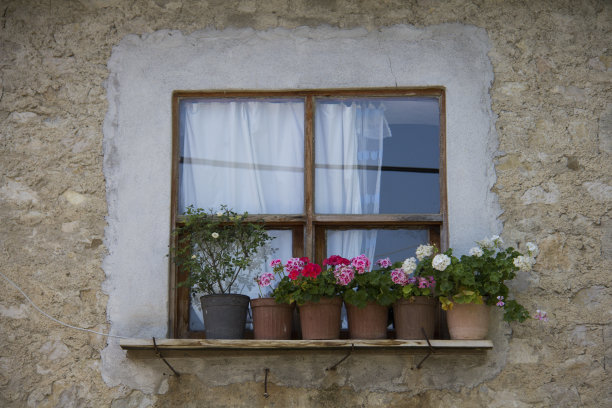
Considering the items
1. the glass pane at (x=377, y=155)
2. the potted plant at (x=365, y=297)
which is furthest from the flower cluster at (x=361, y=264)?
the glass pane at (x=377, y=155)

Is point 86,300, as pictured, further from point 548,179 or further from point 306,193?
point 548,179

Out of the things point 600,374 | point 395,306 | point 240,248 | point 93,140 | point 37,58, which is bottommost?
point 600,374

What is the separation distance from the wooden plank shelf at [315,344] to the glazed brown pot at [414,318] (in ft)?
0.25

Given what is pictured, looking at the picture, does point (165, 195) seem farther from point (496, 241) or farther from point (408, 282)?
point (496, 241)

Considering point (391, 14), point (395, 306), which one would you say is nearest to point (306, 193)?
point (395, 306)

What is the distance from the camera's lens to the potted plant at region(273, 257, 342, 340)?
4.13 metres

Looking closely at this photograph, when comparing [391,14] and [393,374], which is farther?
[391,14]

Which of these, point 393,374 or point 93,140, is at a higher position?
point 93,140

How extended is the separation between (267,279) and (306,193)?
54cm

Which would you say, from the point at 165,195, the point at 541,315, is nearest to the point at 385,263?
the point at 541,315

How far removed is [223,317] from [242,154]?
0.93 metres

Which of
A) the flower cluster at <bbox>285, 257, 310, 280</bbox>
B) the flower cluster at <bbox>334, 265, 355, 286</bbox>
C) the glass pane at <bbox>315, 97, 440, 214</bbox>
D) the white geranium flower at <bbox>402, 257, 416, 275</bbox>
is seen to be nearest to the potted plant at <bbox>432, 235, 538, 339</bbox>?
the white geranium flower at <bbox>402, 257, 416, 275</bbox>

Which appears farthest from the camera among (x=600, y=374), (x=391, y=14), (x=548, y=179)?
(x=391, y=14)

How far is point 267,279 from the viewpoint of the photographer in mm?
4262
